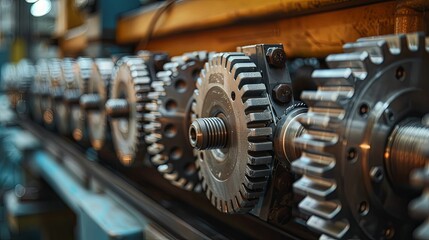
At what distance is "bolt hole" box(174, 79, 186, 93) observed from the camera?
0.72 metres

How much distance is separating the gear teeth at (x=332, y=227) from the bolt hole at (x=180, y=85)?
14.2 inches

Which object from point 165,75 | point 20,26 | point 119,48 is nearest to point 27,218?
point 119,48

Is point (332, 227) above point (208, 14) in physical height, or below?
below

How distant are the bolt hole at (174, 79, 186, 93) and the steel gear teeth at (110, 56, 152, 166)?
11 cm

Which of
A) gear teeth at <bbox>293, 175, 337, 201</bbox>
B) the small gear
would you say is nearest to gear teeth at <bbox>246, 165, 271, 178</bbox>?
gear teeth at <bbox>293, 175, 337, 201</bbox>

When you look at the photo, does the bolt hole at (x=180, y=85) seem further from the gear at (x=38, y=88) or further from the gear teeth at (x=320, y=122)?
the gear at (x=38, y=88)

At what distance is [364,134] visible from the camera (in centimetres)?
38

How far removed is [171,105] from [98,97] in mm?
405

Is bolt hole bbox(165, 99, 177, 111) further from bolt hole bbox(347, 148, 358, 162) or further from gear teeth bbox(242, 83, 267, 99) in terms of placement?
bolt hole bbox(347, 148, 358, 162)

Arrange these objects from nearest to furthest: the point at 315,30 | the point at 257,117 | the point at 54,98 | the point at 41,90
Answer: the point at 257,117 → the point at 315,30 → the point at 54,98 → the point at 41,90

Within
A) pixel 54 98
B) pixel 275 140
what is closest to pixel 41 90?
pixel 54 98

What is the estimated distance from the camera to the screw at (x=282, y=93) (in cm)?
53

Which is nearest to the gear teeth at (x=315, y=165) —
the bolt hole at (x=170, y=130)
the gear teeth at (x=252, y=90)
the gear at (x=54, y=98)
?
the gear teeth at (x=252, y=90)

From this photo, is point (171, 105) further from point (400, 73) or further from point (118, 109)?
point (400, 73)
